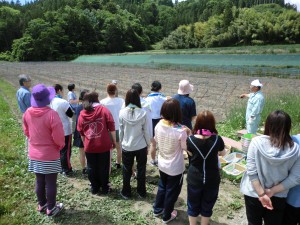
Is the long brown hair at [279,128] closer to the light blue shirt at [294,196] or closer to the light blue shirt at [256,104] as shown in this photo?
the light blue shirt at [294,196]

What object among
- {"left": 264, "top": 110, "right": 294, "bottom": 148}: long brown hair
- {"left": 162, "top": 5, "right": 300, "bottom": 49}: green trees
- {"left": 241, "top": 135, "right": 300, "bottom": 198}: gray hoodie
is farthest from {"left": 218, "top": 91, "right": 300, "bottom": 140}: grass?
{"left": 162, "top": 5, "right": 300, "bottom": 49}: green trees

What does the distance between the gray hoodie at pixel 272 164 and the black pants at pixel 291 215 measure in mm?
201

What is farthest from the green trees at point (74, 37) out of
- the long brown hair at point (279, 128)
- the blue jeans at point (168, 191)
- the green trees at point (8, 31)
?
the long brown hair at point (279, 128)

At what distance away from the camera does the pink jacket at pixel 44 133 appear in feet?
11.4

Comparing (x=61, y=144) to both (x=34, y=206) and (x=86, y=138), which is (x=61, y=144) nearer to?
(x=86, y=138)

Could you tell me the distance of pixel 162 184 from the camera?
11.9 ft

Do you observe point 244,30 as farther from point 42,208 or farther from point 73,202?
point 42,208

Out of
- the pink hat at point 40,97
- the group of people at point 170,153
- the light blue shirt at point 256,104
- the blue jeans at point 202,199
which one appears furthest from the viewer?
the light blue shirt at point 256,104

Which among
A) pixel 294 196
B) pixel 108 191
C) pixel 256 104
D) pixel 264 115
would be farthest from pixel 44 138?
pixel 264 115

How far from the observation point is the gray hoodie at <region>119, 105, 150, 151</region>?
3.89 m

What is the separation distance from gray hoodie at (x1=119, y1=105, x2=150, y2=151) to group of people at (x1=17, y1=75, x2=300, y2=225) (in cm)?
1

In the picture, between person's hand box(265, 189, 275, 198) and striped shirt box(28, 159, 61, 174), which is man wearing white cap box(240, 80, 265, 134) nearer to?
person's hand box(265, 189, 275, 198)

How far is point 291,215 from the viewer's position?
2.66 meters

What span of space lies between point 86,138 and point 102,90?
1248 centimetres
